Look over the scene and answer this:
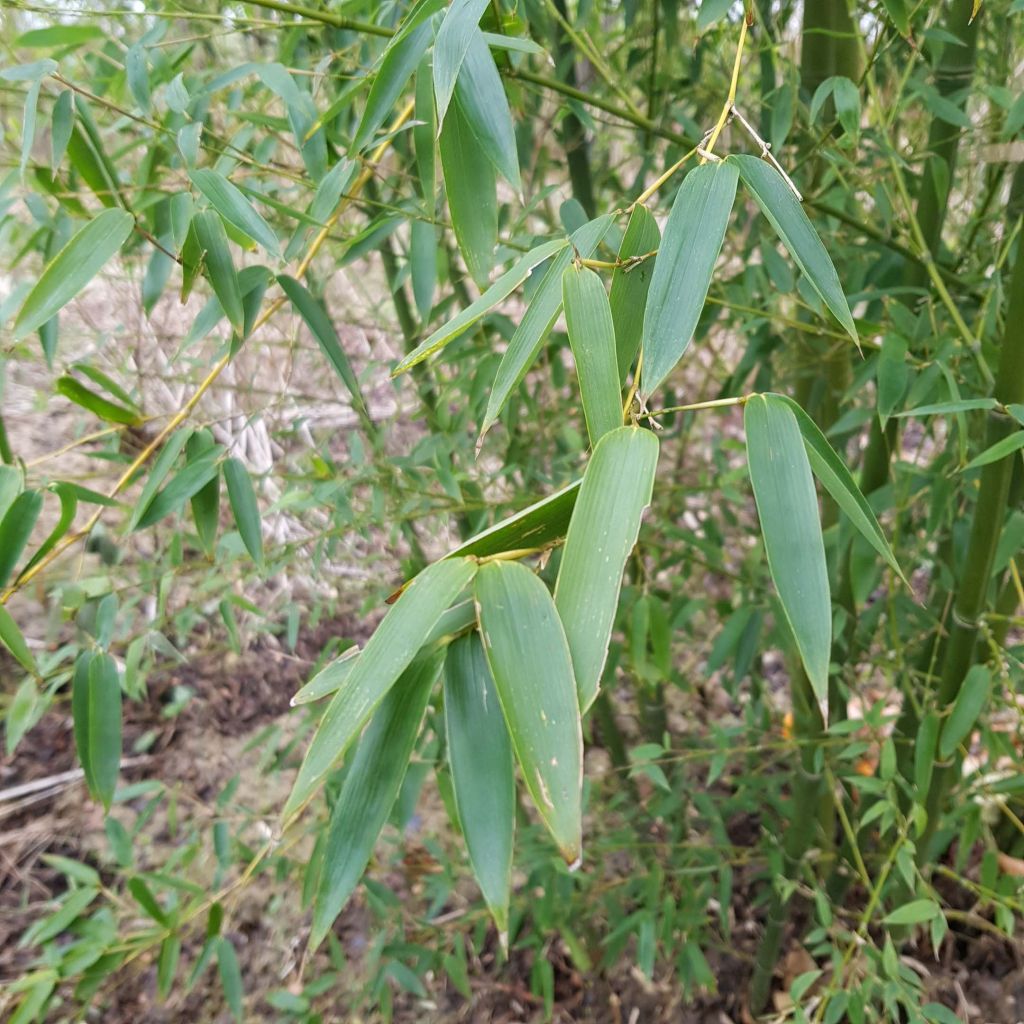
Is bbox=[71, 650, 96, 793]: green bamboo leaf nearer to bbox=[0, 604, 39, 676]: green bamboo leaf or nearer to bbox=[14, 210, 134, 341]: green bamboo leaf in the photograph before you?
bbox=[0, 604, 39, 676]: green bamboo leaf

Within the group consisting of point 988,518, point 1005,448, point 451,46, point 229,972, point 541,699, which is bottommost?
point 229,972

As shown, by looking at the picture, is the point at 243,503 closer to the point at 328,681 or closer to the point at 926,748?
the point at 328,681

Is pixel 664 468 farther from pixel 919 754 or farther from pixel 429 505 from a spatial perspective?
pixel 919 754

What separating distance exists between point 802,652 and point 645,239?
226mm

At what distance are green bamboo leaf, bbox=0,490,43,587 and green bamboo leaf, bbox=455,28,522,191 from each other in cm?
43

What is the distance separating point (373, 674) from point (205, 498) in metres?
0.48

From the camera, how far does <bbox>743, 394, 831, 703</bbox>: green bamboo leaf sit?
0.32 m

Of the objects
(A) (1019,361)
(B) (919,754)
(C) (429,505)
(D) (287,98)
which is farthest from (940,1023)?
(D) (287,98)

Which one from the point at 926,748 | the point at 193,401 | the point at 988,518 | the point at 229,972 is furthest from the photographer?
the point at 229,972

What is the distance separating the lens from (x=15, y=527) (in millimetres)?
604

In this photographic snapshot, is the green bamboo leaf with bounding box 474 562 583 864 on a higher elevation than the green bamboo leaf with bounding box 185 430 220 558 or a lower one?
higher

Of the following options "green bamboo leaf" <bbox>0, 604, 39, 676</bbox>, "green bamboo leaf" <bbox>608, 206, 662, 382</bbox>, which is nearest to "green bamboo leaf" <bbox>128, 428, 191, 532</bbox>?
"green bamboo leaf" <bbox>0, 604, 39, 676</bbox>

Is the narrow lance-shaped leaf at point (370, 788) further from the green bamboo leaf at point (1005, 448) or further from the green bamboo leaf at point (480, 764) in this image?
the green bamboo leaf at point (1005, 448)

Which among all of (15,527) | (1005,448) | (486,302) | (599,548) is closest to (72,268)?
(15,527)
